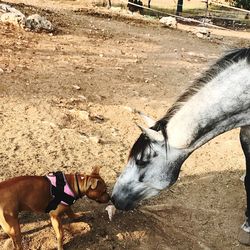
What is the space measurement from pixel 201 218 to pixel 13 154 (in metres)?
2.18

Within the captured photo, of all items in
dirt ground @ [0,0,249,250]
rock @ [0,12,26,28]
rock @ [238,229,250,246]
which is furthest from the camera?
rock @ [0,12,26,28]

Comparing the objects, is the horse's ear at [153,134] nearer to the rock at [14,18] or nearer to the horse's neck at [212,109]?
the horse's neck at [212,109]

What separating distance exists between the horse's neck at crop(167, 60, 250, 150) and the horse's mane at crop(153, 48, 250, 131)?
1.0 inches

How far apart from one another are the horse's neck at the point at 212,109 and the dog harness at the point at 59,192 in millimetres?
1021

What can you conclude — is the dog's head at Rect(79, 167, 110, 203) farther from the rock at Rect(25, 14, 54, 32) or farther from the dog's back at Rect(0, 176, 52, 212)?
the rock at Rect(25, 14, 54, 32)

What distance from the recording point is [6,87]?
21.8 ft

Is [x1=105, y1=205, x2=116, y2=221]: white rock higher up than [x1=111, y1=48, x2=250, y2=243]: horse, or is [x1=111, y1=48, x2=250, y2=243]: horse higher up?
[x1=111, y1=48, x2=250, y2=243]: horse

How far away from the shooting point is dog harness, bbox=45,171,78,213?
3.75 m

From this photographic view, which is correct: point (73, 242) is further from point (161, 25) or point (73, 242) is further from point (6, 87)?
point (161, 25)

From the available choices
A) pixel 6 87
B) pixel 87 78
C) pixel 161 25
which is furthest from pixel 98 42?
pixel 161 25

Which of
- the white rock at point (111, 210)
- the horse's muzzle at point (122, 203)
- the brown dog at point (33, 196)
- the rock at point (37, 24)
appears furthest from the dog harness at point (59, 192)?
the rock at point (37, 24)

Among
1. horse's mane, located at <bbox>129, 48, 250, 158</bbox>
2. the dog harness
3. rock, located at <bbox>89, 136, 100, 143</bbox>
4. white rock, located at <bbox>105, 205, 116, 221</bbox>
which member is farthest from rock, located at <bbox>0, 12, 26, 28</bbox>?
horse's mane, located at <bbox>129, 48, 250, 158</bbox>

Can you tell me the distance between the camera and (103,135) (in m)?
5.80

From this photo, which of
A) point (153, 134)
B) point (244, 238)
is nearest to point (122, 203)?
point (153, 134)
